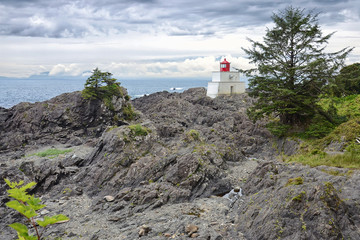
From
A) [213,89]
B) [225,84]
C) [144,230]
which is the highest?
[225,84]

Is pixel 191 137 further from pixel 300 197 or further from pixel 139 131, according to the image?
pixel 300 197

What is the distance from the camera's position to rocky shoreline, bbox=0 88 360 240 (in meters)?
10.8

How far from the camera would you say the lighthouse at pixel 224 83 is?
65.2 m

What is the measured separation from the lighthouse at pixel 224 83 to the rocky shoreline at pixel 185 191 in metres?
28.9

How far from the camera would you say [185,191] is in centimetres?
1742

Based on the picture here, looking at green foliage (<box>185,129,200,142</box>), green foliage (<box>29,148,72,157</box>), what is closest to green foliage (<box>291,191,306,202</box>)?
green foliage (<box>185,129,200,142</box>)

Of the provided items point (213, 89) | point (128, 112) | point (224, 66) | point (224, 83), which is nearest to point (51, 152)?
point (128, 112)

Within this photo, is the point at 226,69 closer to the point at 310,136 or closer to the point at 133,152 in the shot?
the point at 310,136

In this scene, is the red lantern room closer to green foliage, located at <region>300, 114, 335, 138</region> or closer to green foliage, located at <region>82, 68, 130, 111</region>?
green foliage, located at <region>82, 68, 130, 111</region>

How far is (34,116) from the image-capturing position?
4612 centimetres

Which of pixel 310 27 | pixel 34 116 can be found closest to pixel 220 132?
pixel 310 27

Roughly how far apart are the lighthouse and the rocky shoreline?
1138 inches

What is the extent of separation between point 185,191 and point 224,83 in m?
51.1

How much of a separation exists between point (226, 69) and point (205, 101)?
12142mm
